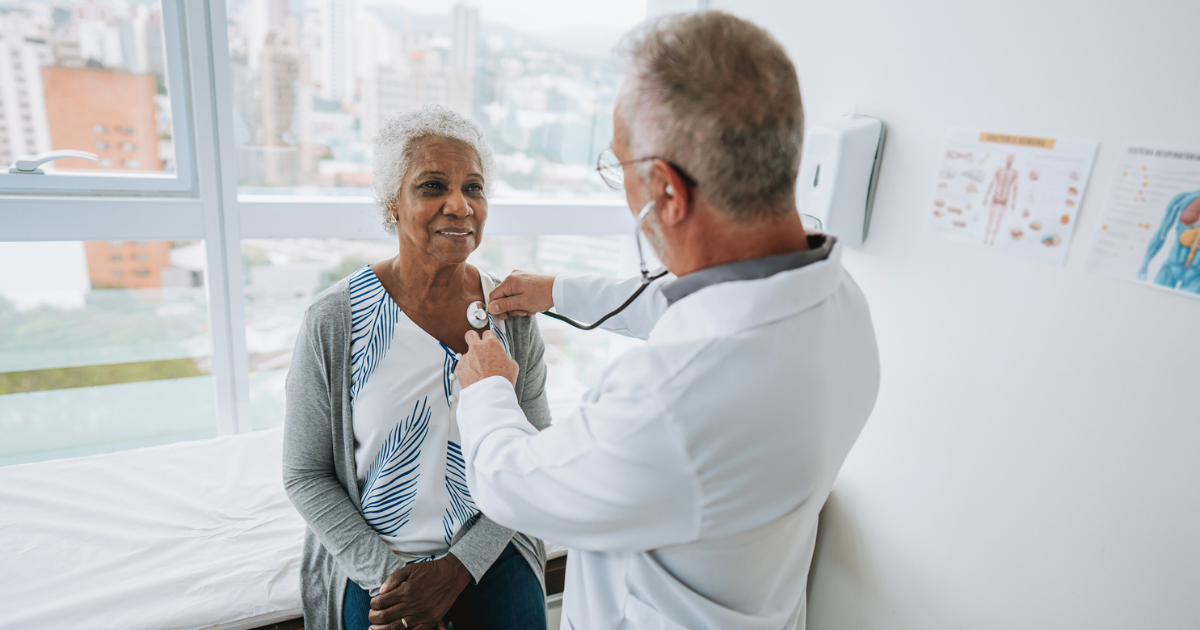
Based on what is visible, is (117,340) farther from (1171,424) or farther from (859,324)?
(1171,424)

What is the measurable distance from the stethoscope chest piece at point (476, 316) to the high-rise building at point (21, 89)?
133cm

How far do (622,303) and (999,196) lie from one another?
0.75 metres

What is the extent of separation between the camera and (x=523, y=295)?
4.24ft

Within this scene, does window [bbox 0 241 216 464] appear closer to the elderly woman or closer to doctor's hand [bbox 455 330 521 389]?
the elderly woman

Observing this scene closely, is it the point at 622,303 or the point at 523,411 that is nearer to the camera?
the point at 622,303

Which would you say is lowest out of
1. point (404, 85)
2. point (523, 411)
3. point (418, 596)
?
point (418, 596)

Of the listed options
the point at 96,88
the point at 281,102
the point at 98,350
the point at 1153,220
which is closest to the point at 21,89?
the point at 96,88

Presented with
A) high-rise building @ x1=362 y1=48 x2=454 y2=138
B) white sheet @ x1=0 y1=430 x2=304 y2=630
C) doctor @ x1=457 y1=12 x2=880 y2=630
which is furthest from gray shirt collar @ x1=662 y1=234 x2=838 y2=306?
high-rise building @ x1=362 y1=48 x2=454 y2=138

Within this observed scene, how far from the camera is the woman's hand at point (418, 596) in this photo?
113 cm

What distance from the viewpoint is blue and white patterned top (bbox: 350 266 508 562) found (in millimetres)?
1215

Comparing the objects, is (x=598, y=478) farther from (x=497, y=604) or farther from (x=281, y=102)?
(x=281, y=102)

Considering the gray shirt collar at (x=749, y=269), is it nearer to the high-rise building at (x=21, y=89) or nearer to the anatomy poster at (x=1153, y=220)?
the anatomy poster at (x=1153, y=220)

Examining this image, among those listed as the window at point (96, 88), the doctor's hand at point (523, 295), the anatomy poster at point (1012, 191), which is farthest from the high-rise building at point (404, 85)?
the anatomy poster at point (1012, 191)

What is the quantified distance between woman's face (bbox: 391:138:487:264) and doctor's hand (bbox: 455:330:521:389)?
251 millimetres
